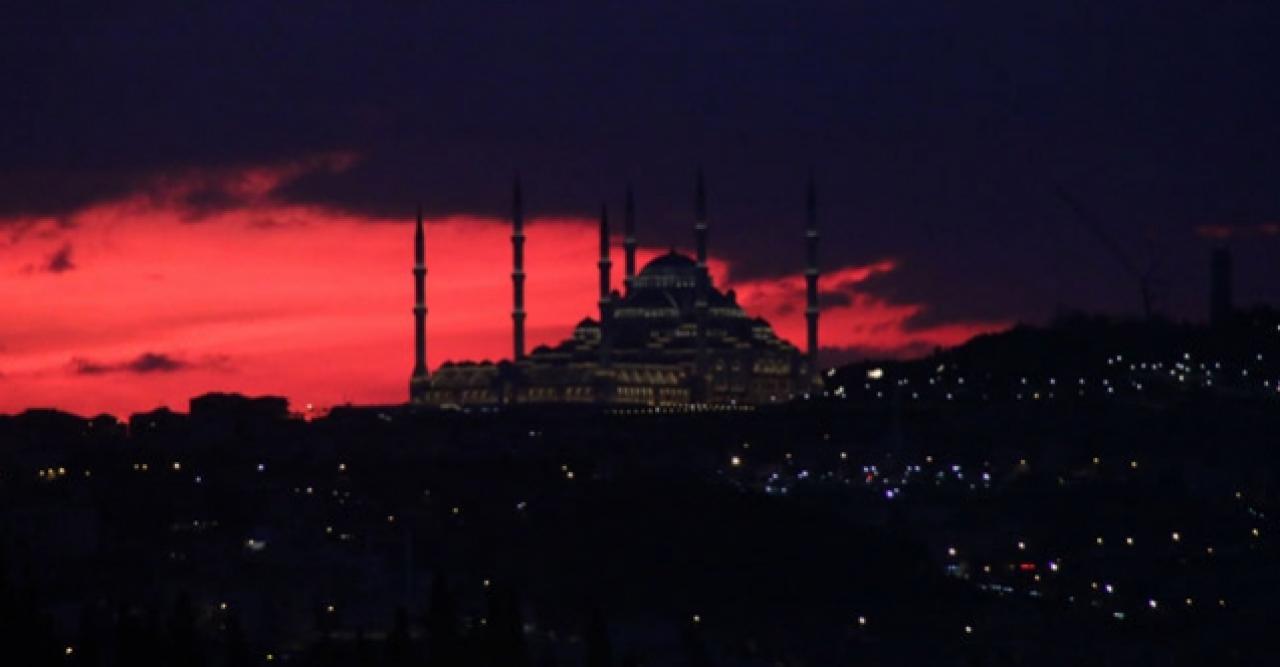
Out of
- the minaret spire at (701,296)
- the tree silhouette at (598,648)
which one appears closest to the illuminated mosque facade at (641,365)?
the minaret spire at (701,296)

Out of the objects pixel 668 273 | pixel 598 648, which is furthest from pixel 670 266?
pixel 598 648

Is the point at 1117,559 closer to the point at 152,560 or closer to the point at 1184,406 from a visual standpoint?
the point at 152,560

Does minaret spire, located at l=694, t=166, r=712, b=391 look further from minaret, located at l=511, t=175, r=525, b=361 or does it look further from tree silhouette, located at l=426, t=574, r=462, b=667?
tree silhouette, located at l=426, t=574, r=462, b=667

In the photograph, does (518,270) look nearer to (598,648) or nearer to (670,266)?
(670,266)

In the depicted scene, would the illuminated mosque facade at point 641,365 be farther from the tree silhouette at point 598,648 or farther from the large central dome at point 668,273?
the tree silhouette at point 598,648

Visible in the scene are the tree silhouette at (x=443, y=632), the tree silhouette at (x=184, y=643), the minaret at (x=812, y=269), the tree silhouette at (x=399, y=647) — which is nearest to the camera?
the tree silhouette at (x=184, y=643)

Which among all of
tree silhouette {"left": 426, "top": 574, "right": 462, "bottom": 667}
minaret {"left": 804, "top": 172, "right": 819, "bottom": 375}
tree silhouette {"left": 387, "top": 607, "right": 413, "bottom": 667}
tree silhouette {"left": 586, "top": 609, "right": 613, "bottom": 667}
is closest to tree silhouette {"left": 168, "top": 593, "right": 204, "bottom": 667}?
tree silhouette {"left": 387, "top": 607, "right": 413, "bottom": 667}

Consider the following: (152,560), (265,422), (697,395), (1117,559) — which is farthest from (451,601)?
(697,395)
